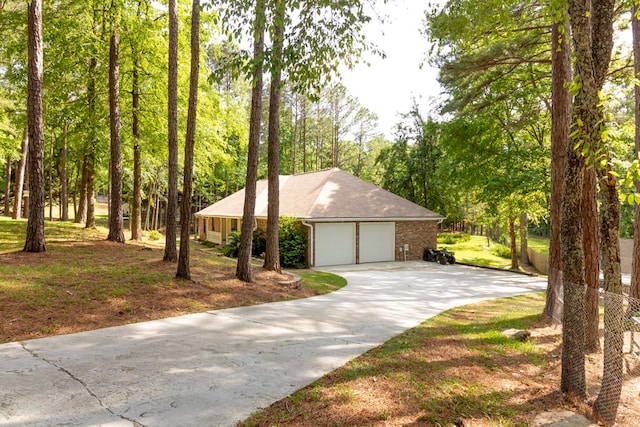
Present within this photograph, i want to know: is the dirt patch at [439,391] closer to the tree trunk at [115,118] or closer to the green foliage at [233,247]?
the tree trunk at [115,118]

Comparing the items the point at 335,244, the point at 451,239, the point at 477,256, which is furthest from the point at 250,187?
the point at 451,239

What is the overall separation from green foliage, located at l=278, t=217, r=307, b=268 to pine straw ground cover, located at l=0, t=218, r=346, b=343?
15.0 ft

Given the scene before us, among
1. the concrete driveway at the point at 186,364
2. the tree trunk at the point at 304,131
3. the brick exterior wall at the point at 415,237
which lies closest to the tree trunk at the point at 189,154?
the concrete driveway at the point at 186,364

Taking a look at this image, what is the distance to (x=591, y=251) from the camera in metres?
6.71

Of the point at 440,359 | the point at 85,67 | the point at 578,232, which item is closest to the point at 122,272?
the point at 440,359

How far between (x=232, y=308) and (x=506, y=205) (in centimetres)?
1710

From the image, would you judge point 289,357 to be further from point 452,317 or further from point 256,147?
point 256,147

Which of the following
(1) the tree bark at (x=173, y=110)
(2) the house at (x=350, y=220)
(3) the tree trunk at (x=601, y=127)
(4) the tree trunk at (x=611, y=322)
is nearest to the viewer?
(3) the tree trunk at (x=601, y=127)

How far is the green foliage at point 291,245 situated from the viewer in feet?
57.9

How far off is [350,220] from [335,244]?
139cm

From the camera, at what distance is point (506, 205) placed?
20625 millimetres

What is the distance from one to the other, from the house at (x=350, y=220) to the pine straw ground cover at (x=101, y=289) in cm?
576

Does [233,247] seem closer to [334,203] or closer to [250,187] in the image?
[334,203]

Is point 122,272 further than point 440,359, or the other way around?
point 122,272
